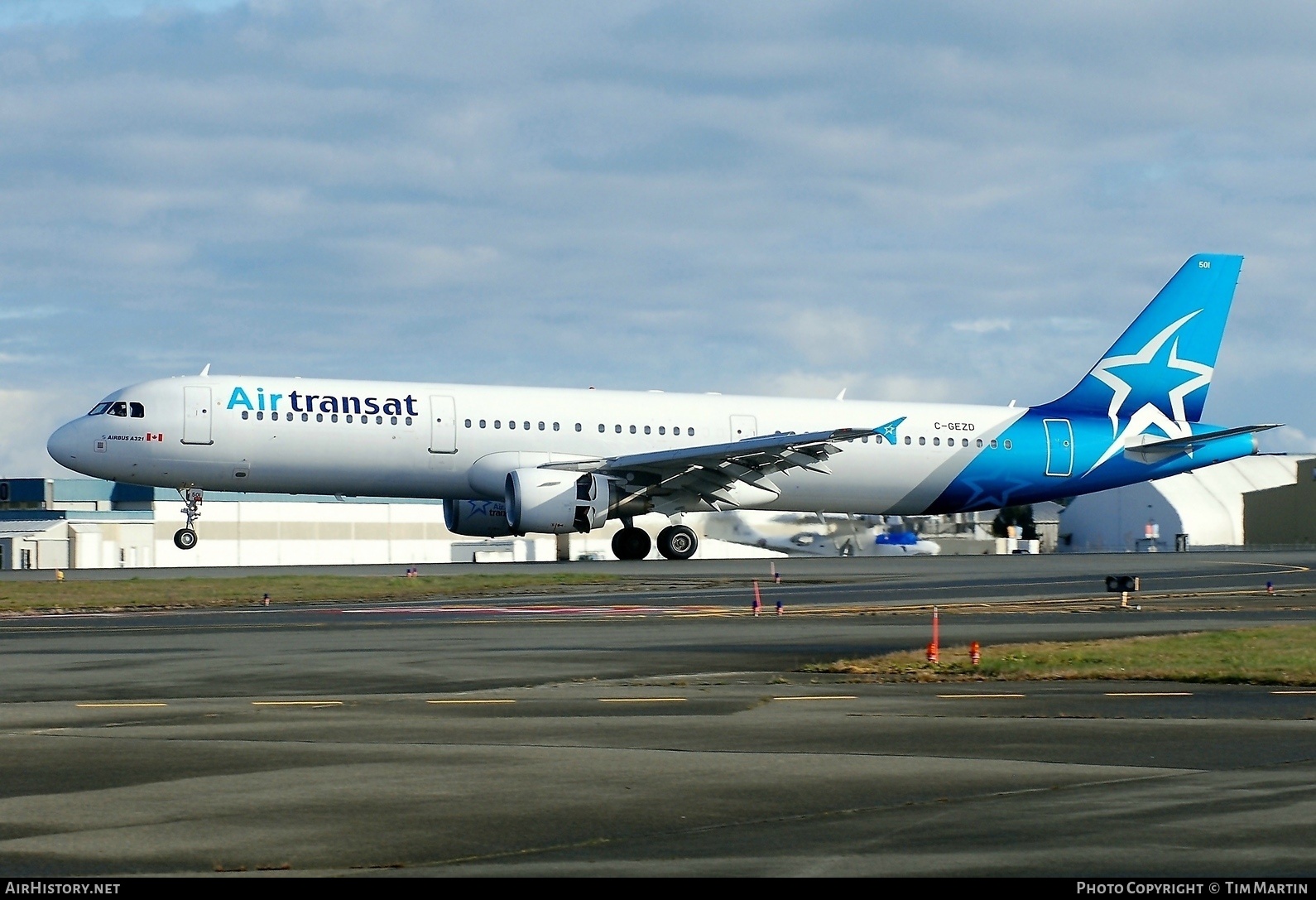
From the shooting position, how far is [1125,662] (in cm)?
1638

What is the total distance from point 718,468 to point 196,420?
13.1 meters

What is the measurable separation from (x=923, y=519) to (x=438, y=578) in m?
37.1

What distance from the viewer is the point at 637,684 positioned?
1505 centimetres

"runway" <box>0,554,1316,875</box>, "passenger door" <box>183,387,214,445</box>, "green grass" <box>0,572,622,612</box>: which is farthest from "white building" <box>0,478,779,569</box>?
"runway" <box>0,554,1316,875</box>

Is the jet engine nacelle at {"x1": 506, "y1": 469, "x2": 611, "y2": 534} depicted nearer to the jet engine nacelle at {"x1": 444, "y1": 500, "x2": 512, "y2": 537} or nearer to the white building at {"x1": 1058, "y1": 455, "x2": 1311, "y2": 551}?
the jet engine nacelle at {"x1": 444, "y1": 500, "x2": 512, "y2": 537}

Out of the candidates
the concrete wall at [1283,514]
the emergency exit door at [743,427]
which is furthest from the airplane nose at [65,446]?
the concrete wall at [1283,514]

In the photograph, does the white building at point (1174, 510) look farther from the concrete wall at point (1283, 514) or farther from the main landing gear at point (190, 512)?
the main landing gear at point (190, 512)

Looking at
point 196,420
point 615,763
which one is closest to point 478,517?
point 196,420

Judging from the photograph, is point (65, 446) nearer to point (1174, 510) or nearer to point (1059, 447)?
point (1059, 447)

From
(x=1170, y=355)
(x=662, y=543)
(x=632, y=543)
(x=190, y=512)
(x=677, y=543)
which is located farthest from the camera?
(x=1170, y=355)

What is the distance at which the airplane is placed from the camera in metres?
39.7

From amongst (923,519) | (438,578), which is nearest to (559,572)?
(438,578)

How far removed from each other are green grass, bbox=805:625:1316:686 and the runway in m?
0.66

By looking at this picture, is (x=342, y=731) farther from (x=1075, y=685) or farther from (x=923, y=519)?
(x=923, y=519)
